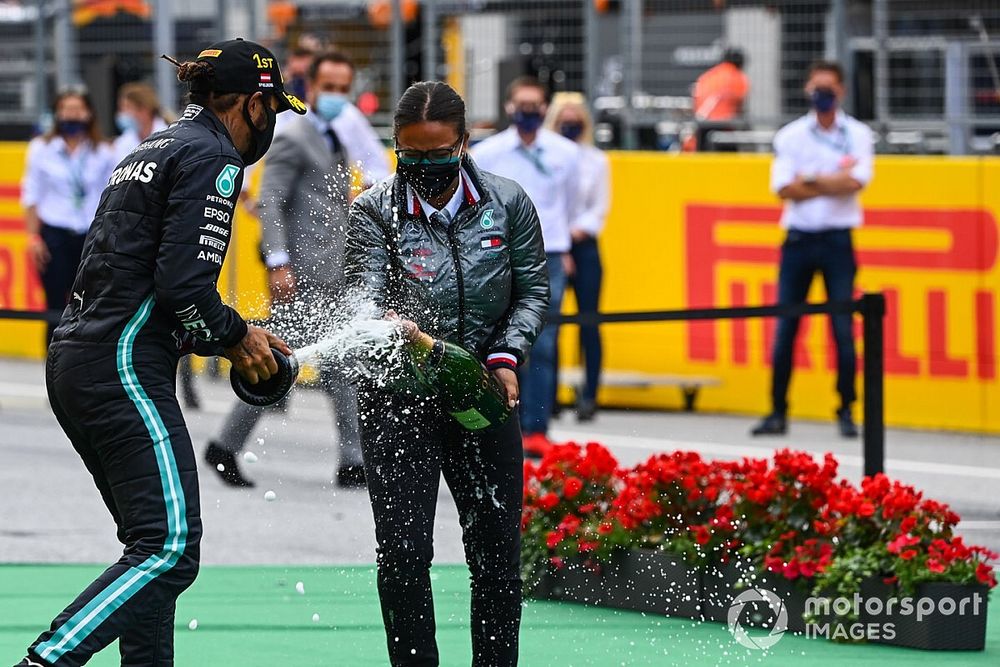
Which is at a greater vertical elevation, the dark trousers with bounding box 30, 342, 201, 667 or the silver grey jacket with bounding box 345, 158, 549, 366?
the silver grey jacket with bounding box 345, 158, 549, 366

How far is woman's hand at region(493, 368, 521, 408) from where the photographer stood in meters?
5.59

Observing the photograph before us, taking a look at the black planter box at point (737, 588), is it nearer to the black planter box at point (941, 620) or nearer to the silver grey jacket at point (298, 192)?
the black planter box at point (941, 620)

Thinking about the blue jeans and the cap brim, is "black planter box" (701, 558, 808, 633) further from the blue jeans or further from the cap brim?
the blue jeans

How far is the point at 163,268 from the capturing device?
17.1 feet

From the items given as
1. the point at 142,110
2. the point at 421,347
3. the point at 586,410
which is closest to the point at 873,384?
the point at 421,347

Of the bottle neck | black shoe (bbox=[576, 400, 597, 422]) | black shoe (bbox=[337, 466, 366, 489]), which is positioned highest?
the bottle neck

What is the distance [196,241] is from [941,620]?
3.03 metres

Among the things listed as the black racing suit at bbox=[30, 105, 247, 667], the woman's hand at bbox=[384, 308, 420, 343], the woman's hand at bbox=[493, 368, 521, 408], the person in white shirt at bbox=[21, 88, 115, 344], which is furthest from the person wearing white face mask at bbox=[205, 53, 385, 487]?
the black racing suit at bbox=[30, 105, 247, 667]

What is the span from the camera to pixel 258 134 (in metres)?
5.59

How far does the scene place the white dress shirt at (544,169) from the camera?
38.8 ft

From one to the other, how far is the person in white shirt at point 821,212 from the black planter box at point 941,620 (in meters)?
5.42

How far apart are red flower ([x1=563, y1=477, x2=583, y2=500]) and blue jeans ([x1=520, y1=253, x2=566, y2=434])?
354 centimetres

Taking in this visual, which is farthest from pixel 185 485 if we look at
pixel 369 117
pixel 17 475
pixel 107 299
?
pixel 369 117

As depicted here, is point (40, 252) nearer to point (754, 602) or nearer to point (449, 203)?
point (754, 602)
